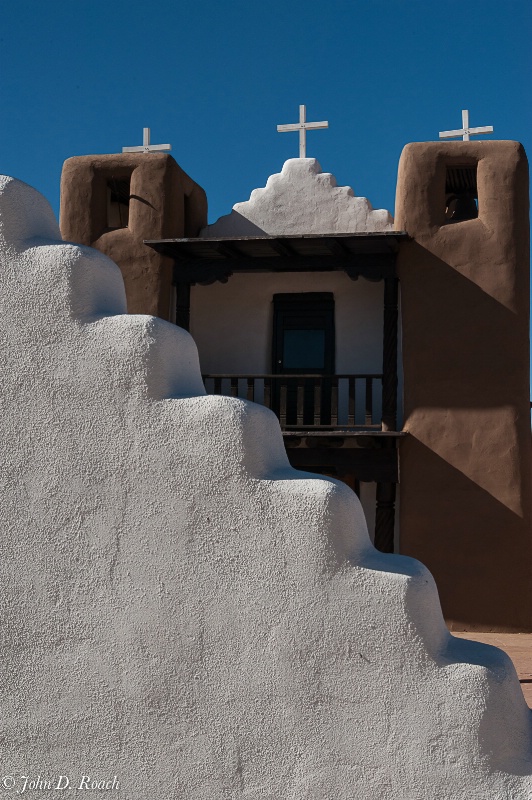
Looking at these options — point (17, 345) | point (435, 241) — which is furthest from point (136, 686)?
point (435, 241)

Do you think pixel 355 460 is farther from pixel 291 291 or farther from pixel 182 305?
pixel 182 305

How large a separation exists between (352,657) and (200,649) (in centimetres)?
47

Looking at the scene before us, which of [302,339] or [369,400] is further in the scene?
[302,339]

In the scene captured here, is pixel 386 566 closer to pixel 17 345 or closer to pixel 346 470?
pixel 17 345

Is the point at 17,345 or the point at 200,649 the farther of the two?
the point at 17,345

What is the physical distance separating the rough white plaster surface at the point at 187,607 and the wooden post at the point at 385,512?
861 cm

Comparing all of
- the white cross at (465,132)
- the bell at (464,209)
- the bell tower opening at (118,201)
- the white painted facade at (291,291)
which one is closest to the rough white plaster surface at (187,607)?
the white painted facade at (291,291)

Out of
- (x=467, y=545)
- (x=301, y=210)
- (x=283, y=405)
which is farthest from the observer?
(x=301, y=210)

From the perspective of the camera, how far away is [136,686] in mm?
2770

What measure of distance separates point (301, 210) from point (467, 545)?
5154 millimetres

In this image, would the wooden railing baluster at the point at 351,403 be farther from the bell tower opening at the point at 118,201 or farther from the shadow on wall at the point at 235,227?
the bell tower opening at the point at 118,201

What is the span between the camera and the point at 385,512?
11430mm

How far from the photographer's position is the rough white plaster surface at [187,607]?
2586mm

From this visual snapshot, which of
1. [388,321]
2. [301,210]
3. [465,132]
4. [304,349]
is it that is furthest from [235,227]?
[465,132]
